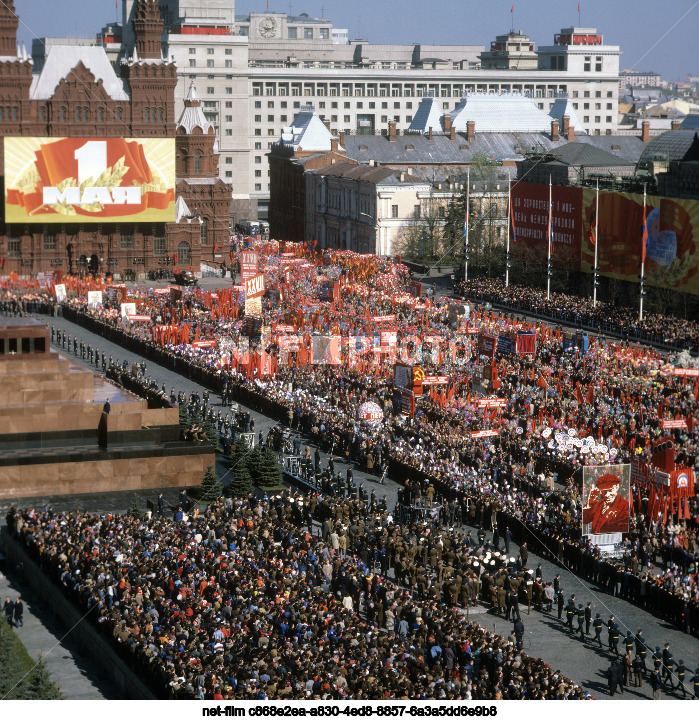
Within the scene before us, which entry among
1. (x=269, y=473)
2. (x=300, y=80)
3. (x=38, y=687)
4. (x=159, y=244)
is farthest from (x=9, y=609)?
(x=300, y=80)

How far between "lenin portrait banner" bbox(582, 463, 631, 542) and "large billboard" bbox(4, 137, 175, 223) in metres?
75.6

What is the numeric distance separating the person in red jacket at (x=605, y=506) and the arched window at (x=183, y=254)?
78.1m

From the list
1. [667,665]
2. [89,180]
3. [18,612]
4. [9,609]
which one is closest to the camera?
[667,665]

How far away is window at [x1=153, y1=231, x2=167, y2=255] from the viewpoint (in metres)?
116

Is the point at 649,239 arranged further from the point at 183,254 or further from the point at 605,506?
the point at 605,506

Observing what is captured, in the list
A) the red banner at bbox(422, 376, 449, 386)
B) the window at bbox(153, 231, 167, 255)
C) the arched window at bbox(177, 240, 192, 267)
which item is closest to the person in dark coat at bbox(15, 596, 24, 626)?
the red banner at bbox(422, 376, 449, 386)

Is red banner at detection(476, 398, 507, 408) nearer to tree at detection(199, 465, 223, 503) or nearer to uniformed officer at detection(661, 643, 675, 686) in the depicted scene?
tree at detection(199, 465, 223, 503)

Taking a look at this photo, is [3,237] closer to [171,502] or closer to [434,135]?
[434,135]

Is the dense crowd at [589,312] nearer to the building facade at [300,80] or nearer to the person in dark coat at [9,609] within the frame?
the person in dark coat at [9,609]

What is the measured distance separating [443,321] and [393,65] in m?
123

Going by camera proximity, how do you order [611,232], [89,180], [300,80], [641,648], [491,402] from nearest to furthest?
[641,648]
[491,402]
[611,232]
[89,180]
[300,80]

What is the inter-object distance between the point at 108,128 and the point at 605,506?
264 ft

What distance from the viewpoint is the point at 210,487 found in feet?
162
